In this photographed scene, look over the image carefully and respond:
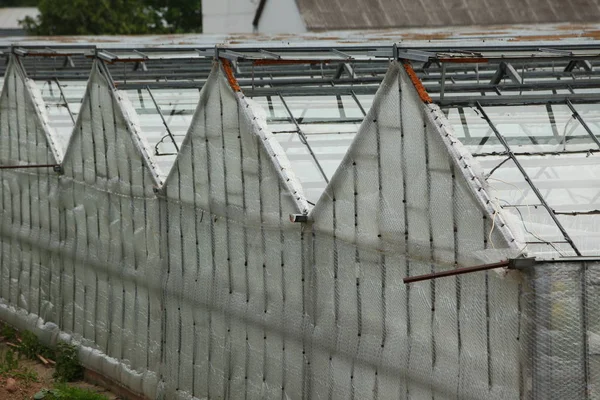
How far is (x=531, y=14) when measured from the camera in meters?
41.1

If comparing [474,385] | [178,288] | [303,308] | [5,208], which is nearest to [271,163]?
[303,308]

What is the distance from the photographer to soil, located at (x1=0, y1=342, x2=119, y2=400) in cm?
1659

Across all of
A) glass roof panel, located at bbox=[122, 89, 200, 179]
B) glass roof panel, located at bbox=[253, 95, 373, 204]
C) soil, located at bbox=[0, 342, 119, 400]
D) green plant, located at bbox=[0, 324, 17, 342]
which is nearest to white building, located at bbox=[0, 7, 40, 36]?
green plant, located at bbox=[0, 324, 17, 342]

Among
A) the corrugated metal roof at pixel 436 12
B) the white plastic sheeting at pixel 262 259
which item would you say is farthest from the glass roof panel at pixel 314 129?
the corrugated metal roof at pixel 436 12

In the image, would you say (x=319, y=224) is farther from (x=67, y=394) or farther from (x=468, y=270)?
(x=67, y=394)

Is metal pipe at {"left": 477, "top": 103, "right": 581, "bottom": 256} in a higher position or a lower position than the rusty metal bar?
higher

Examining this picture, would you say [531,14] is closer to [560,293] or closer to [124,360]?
[124,360]

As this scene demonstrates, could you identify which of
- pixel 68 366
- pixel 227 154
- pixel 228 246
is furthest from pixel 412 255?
pixel 68 366

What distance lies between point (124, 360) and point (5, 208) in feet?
17.6

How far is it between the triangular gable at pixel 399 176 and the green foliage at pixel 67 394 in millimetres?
5197

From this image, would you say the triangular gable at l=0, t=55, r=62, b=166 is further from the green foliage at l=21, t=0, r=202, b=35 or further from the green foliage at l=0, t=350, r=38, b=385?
the green foliage at l=21, t=0, r=202, b=35

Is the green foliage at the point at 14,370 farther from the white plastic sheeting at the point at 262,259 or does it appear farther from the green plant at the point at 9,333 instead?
the green plant at the point at 9,333

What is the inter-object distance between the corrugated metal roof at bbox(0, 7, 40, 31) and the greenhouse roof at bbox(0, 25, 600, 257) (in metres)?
49.0

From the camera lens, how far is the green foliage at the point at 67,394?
16078mm
